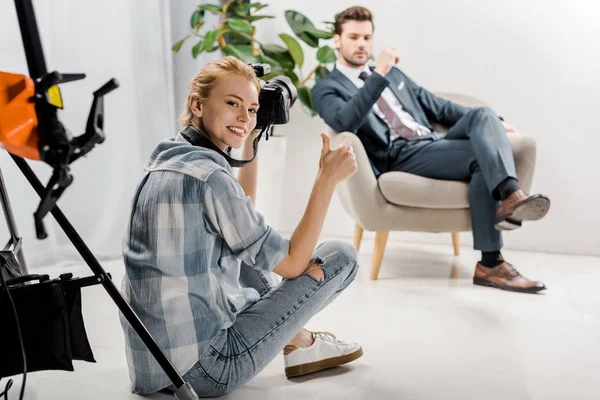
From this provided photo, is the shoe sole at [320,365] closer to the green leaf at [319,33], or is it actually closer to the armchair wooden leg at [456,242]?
the armchair wooden leg at [456,242]

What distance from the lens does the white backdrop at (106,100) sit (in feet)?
8.80

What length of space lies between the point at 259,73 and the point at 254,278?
1.61 ft

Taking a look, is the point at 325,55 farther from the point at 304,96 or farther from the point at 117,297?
the point at 117,297

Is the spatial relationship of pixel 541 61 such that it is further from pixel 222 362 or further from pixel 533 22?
pixel 222 362

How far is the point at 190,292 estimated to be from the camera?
1.42 meters

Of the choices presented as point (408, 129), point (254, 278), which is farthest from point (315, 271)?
point (408, 129)

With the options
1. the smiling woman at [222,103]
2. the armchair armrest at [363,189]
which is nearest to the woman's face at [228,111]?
the smiling woman at [222,103]

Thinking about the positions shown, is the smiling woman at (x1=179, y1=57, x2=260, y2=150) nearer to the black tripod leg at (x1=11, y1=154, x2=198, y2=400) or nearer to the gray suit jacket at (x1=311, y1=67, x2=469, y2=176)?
the black tripod leg at (x1=11, y1=154, x2=198, y2=400)

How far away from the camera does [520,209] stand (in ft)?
8.09

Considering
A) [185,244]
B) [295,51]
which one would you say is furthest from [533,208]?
[185,244]

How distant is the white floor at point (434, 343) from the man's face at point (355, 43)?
0.87m

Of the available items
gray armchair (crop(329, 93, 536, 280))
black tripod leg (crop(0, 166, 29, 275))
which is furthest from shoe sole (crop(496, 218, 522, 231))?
black tripod leg (crop(0, 166, 29, 275))

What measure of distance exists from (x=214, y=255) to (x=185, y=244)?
8 cm

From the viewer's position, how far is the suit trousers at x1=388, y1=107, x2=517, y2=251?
2611mm
